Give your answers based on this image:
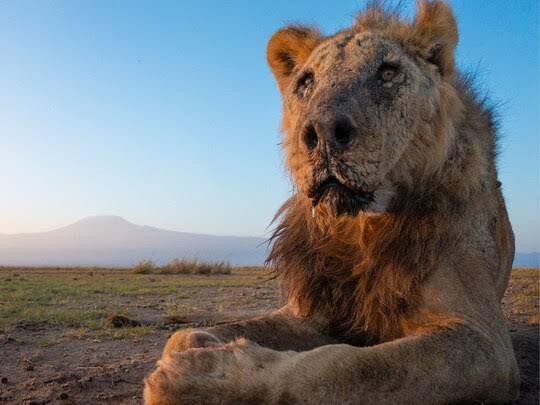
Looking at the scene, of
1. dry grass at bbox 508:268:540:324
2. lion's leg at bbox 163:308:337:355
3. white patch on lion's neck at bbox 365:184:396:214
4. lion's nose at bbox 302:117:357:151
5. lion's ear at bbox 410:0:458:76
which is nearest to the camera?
lion's nose at bbox 302:117:357:151

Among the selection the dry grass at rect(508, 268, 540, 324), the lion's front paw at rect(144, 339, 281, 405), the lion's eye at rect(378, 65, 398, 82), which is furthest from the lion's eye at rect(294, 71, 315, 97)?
the dry grass at rect(508, 268, 540, 324)

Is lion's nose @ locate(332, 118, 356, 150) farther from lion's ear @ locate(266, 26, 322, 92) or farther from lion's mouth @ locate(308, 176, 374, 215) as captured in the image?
lion's ear @ locate(266, 26, 322, 92)

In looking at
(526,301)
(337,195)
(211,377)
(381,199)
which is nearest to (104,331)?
(381,199)

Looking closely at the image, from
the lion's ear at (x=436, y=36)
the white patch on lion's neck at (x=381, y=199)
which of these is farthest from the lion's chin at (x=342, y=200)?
the lion's ear at (x=436, y=36)

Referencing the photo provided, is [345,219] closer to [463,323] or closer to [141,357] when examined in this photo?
[463,323]

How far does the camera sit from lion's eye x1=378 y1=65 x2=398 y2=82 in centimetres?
329

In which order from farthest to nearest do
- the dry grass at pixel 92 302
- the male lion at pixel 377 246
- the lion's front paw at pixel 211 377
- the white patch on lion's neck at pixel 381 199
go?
the dry grass at pixel 92 302, the white patch on lion's neck at pixel 381 199, the male lion at pixel 377 246, the lion's front paw at pixel 211 377

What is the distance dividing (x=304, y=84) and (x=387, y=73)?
0.49 metres

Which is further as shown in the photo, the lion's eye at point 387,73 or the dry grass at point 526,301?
the dry grass at point 526,301

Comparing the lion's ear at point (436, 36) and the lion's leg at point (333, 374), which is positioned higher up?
the lion's ear at point (436, 36)

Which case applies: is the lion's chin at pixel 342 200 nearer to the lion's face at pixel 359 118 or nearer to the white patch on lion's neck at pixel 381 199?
the lion's face at pixel 359 118

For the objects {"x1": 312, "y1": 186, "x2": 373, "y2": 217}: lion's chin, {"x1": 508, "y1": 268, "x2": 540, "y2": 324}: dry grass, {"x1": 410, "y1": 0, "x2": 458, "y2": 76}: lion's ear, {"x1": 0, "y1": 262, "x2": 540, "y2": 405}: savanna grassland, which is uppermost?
{"x1": 410, "y1": 0, "x2": 458, "y2": 76}: lion's ear

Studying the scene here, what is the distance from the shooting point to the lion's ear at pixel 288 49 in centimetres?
402

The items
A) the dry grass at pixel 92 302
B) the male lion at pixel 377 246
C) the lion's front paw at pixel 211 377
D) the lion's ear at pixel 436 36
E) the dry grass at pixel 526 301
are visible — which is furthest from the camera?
the dry grass at pixel 92 302
